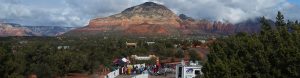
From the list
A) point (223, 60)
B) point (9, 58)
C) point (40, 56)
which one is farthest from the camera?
point (40, 56)

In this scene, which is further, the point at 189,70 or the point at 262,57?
the point at 189,70

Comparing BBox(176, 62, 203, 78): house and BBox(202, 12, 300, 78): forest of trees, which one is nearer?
BBox(202, 12, 300, 78): forest of trees

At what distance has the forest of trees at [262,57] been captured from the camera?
23.4 m

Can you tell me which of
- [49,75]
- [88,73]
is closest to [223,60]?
[49,75]

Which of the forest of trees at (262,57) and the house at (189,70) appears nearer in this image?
the forest of trees at (262,57)

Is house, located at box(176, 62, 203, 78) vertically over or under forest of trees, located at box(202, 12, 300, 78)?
under

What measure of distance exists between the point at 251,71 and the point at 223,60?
1.80 meters

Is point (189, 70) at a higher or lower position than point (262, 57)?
lower

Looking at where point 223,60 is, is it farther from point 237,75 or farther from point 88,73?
point 88,73

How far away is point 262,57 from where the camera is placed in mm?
24312

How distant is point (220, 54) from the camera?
2772 cm

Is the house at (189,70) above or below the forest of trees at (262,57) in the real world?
below

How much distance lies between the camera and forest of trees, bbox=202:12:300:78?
23406mm

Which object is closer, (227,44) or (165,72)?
(227,44)
